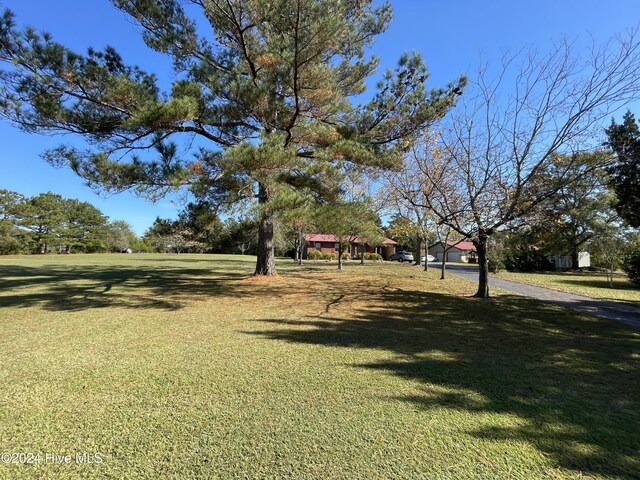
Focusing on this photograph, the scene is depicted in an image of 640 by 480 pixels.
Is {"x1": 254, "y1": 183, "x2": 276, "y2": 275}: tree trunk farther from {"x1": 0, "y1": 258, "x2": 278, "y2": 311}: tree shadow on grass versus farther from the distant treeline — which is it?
the distant treeline

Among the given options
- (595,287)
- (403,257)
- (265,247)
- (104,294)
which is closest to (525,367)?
(265,247)

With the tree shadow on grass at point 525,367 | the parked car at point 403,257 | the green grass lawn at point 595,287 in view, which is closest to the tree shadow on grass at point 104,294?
the tree shadow on grass at point 525,367

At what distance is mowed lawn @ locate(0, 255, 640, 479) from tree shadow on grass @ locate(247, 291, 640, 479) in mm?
21

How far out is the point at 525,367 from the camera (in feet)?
13.4

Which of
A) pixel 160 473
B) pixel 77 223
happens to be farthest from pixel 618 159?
pixel 77 223

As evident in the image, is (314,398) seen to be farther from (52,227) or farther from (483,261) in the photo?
(52,227)

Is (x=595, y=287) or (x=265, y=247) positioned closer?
(x=265, y=247)

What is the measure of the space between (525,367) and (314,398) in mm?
2864

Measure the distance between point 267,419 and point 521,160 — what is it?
9548 mm

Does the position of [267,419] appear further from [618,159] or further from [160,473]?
[618,159]

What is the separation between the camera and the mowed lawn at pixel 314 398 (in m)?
2.20

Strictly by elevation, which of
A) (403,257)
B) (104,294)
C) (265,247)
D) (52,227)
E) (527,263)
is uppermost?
(52,227)

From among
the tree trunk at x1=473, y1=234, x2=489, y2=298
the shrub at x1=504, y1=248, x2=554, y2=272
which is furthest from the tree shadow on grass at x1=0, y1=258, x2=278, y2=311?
the shrub at x1=504, y1=248, x2=554, y2=272

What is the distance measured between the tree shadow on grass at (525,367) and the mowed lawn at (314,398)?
0.02 meters
